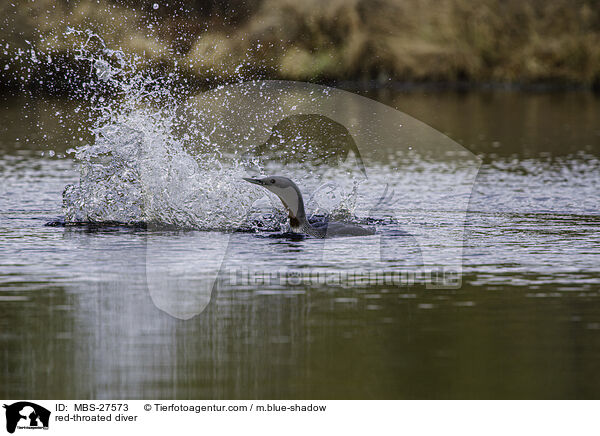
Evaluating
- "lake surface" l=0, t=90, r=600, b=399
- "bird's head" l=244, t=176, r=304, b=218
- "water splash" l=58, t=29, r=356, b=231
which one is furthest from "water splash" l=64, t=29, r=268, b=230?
"bird's head" l=244, t=176, r=304, b=218

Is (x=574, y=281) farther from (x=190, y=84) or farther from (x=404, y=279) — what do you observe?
(x=190, y=84)

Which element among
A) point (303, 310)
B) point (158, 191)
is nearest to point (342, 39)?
point (158, 191)

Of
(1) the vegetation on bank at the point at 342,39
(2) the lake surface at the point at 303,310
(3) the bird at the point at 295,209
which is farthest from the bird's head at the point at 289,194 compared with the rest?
(1) the vegetation on bank at the point at 342,39

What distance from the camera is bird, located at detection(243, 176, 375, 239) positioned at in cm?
1490

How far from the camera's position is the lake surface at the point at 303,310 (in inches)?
351

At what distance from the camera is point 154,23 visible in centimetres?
4747

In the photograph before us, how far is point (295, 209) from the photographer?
49.0 ft

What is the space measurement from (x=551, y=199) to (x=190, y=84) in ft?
90.4

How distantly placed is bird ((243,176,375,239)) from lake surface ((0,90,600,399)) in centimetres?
33

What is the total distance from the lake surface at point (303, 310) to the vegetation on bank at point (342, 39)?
91.2 ft

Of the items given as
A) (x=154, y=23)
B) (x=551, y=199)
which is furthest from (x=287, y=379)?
(x=154, y=23)
